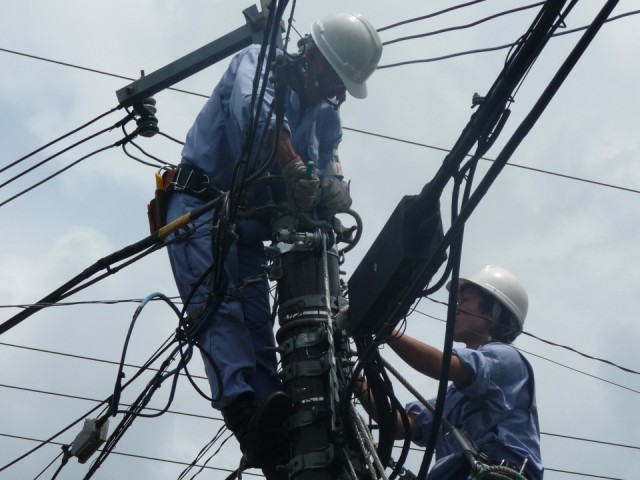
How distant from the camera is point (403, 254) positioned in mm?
4805

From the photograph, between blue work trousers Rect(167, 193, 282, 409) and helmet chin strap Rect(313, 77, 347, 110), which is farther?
helmet chin strap Rect(313, 77, 347, 110)

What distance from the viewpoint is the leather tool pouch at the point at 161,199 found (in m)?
6.26

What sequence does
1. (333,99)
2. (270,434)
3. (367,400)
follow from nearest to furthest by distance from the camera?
(270,434), (367,400), (333,99)

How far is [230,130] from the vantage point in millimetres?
6301

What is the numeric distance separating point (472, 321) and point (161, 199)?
1827 millimetres

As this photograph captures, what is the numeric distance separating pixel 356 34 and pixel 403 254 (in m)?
1.89

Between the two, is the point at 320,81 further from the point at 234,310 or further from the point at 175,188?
the point at 234,310

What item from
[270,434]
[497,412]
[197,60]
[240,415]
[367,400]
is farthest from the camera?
[197,60]

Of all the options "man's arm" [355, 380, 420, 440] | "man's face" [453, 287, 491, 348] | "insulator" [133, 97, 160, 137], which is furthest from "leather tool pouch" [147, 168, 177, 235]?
"man's face" [453, 287, 491, 348]

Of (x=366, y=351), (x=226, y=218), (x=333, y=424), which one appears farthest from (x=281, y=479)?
(x=226, y=218)

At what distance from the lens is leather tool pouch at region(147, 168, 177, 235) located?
20.5 feet

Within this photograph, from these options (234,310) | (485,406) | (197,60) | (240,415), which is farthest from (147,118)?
(485,406)

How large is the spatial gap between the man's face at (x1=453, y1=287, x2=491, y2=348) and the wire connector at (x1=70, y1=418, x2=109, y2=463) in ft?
6.42

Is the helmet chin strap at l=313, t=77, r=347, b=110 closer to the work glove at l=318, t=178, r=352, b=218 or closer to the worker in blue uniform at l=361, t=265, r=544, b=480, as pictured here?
the work glove at l=318, t=178, r=352, b=218
